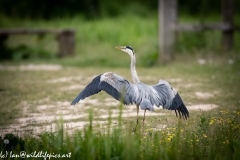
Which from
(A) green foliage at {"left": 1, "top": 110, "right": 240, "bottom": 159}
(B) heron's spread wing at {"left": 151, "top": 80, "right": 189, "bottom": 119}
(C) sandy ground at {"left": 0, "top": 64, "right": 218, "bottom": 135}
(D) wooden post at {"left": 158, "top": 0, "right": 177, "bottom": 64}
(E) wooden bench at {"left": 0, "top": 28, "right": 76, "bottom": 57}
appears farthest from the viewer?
(E) wooden bench at {"left": 0, "top": 28, "right": 76, "bottom": 57}

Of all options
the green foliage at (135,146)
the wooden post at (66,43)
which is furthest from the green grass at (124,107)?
the wooden post at (66,43)

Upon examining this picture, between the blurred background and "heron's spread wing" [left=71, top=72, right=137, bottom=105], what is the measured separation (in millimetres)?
6333

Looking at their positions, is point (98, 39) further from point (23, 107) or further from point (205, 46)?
point (23, 107)

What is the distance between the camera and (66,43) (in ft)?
45.3

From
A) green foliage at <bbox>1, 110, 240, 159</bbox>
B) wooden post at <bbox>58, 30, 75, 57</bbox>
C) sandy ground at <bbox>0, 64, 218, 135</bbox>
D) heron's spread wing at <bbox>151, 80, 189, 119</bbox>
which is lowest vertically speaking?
green foliage at <bbox>1, 110, 240, 159</bbox>

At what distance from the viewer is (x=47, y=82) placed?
31.9ft

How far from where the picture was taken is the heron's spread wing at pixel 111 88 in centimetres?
534

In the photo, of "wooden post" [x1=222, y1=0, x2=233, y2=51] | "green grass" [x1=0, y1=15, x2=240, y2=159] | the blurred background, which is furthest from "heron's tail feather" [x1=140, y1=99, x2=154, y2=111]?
"wooden post" [x1=222, y1=0, x2=233, y2=51]

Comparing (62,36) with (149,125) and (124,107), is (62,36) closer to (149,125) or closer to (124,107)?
(124,107)

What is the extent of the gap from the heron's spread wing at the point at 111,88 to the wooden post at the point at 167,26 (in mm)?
6431

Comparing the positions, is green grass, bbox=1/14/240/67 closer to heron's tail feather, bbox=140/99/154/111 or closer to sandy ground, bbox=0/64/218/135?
sandy ground, bbox=0/64/218/135

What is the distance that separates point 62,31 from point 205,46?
4339 millimetres

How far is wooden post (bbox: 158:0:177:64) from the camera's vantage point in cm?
1170

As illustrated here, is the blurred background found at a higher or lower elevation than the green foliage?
higher
